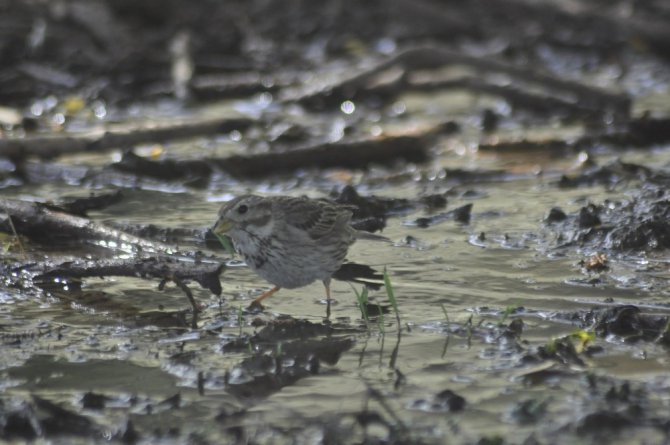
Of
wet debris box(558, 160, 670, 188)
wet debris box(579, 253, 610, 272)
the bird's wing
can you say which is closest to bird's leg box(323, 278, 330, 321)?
the bird's wing

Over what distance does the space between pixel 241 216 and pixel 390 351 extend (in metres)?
1.38

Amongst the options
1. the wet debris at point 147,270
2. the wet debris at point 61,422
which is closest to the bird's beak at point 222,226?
the wet debris at point 147,270

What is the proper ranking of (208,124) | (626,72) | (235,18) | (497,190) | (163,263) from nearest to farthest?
(163,263)
(497,190)
(208,124)
(626,72)
(235,18)

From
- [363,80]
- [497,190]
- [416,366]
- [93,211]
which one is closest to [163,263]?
[416,366]

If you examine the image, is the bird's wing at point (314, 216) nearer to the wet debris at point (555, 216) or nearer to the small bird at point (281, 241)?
the small bird at point (281, 241)

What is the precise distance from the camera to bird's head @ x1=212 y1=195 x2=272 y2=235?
643cm

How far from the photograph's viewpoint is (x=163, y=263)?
6.22 metres

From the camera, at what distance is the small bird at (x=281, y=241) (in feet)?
20.9

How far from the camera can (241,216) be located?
21.1 ft

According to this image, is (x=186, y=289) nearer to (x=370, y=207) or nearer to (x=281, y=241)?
(x=281, y=241)

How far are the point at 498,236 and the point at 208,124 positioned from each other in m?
3.29

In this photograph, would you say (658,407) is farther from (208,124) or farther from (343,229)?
(208,124)

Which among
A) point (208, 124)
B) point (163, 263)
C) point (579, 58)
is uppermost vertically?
point (579, 58)

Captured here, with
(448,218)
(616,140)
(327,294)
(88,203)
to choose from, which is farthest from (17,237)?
(616,140)
